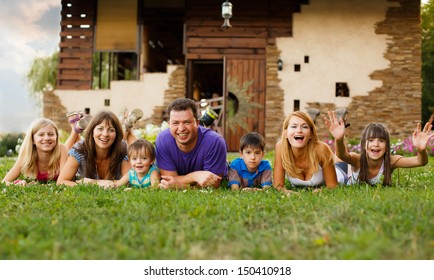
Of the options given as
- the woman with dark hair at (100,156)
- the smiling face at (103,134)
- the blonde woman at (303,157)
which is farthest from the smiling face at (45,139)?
→ the blonde woman at (303,157)

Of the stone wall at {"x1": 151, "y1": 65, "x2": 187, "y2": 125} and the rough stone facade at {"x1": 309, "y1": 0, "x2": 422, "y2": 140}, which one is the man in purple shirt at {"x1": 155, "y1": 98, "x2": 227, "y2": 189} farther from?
the rough stone facade at {"x1": 309, "y1": 0, "x2": 422, "y2": 140}

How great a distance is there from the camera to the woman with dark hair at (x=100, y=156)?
5363 mm

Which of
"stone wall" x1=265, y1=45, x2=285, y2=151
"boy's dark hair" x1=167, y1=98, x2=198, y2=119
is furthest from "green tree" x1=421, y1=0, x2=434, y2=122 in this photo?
"boy's dark hair" x1=167, y1=98, x2=198, y2=119

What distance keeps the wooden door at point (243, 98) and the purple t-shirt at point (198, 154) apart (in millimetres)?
9965

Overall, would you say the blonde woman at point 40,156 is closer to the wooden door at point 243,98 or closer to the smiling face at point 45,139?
the smiling face at point 45,139

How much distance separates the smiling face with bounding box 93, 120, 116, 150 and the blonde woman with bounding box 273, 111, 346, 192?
1909 mm

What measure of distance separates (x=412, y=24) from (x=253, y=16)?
5.12 meters

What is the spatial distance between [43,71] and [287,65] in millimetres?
14540

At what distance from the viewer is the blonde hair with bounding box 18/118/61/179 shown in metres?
5.71

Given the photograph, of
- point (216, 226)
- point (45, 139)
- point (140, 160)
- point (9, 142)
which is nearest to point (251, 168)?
point (140, 160)
